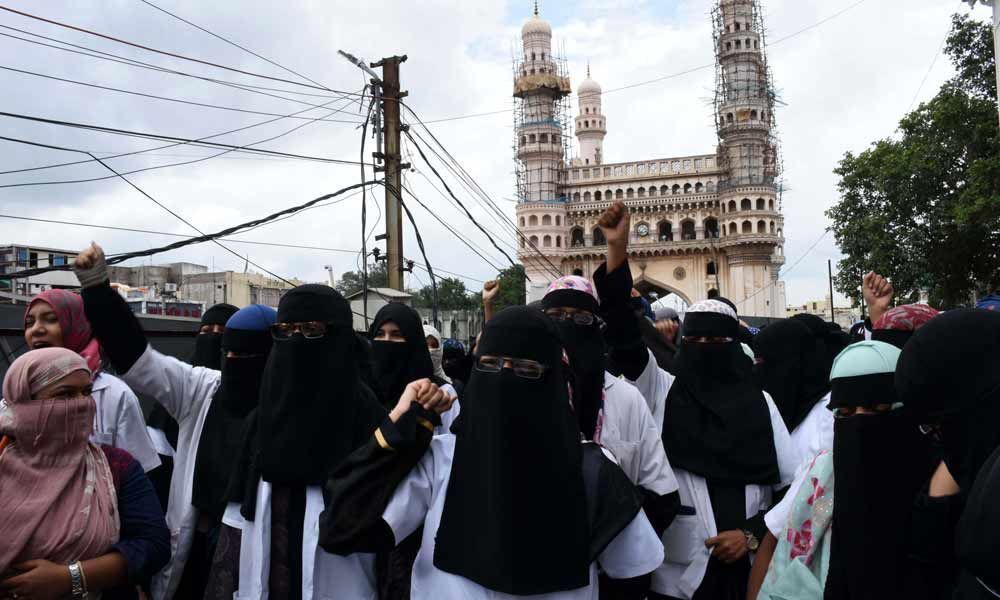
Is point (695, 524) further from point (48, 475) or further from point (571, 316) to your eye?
point (48, 475)

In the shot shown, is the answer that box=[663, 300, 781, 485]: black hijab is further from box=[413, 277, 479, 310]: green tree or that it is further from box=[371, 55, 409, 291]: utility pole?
box=[413, 277, 479, 310]: green tree

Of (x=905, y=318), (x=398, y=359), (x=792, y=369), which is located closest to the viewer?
(x=905, y=318)

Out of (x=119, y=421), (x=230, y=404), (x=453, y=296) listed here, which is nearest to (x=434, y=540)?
(x=230, y=404)

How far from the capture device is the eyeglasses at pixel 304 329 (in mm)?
2744

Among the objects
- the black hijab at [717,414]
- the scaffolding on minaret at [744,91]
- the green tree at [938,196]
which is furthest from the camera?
the scaffolding on minaret at [744,91]

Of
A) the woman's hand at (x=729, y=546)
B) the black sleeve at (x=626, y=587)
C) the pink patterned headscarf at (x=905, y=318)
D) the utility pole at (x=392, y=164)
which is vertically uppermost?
the utility pole at (x=392, y=164)

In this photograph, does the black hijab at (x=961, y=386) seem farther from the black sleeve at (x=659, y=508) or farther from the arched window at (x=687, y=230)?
the arched window at (x=687, y=230)

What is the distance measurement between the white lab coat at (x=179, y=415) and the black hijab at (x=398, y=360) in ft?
2.54

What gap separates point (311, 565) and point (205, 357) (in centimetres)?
166

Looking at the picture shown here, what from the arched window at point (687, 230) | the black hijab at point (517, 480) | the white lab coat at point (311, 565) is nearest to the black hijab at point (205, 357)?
the white lab coat at point (311, 565)

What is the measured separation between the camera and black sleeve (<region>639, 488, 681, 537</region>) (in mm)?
2637

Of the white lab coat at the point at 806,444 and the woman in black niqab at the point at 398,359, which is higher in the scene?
the woman in black niqab at the point at 398,359

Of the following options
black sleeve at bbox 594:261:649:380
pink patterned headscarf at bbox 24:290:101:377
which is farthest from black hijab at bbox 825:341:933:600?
pink patterned headscarf at bbox 24:290:101:377

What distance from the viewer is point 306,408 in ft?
8.75
